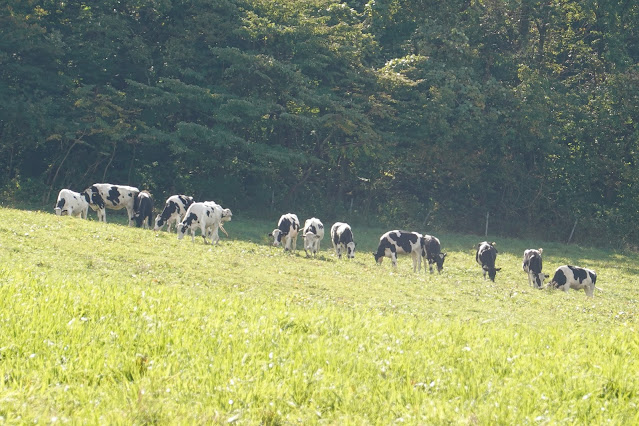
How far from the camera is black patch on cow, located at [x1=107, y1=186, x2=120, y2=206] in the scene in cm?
3231

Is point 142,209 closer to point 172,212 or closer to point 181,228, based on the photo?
point 172,212

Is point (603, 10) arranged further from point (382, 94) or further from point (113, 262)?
point (113, 262)

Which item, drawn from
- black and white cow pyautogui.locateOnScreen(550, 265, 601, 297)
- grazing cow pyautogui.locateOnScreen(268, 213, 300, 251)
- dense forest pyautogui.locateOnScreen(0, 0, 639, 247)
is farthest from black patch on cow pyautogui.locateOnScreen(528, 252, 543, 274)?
dense forest pyautogui.locateOnScreen(0, 0, 639, 247)

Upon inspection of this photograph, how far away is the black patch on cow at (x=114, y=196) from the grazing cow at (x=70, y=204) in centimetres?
134

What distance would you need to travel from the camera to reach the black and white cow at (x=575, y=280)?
85.3 feet

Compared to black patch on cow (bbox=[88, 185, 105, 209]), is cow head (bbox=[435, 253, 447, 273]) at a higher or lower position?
lower

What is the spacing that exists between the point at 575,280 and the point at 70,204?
692 inches

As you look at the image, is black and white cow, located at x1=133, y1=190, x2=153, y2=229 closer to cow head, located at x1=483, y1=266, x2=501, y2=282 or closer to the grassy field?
cow head, located at x1=483, y1=266, x2=501, y2=282

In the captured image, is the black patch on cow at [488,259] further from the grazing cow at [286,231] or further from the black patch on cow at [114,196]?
the black patch on cow at [114,196]

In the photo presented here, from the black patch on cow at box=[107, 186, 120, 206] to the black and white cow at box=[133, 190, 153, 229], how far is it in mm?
891

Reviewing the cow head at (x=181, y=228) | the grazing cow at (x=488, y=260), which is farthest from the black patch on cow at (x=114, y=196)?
the grazing cow at (x=488, y=260)

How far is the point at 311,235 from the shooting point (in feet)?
92.3

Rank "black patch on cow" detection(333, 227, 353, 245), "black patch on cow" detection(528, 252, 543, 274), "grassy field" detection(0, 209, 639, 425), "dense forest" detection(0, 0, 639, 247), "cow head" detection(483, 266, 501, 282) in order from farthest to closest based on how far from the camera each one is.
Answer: "dense forest" detection(0, 0, 639, 247), "black patch on cow" detection(333, 227, 353, 245), "cow head" detection(483, 266, 501, 282), "black patch on cow" detection(528, 252, 543, 274), "grassy field" detection(0, 209, 639, 425)

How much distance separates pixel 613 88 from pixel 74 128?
28.5 meters
